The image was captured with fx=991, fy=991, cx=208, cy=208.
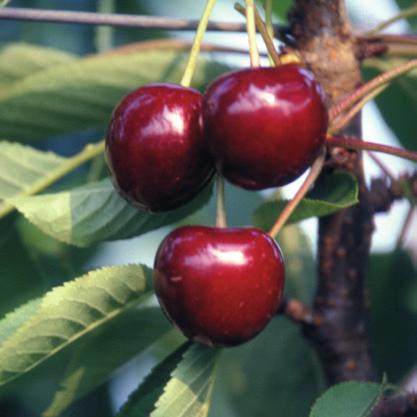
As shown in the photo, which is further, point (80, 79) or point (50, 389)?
point (50, 389)

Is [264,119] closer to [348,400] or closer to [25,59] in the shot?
[348,400]

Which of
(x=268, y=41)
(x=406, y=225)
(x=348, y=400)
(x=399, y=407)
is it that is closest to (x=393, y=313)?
(x=406, y=225)

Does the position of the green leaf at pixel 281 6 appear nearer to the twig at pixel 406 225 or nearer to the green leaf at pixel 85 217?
the twig at pixel 406 225

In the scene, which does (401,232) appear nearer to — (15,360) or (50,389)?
(50,389)

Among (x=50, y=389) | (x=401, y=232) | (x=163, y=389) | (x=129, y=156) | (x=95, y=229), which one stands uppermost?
(x=129, y=156)

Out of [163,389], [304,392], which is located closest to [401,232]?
[304,392]

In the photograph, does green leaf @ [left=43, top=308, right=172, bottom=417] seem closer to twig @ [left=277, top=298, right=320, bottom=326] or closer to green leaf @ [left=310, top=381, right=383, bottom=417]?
twig @ [left=277, top=298, right=320, bottom=326]

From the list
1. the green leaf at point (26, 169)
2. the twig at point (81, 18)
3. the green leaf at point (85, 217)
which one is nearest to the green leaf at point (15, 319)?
the green leaf at point (85, 217)
